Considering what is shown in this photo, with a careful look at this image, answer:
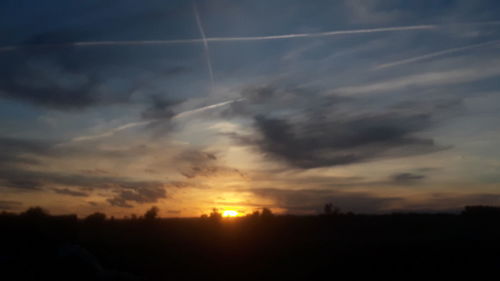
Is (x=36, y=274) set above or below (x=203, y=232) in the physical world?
below

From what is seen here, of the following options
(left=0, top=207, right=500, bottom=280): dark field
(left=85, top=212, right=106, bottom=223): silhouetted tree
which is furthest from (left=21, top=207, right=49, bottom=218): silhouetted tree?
(left=85, top=212, right=106, bottom=223): silhouetted tree

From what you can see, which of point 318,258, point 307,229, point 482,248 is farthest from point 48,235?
point 482,248

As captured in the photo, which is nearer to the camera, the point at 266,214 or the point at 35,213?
the point at 35,213

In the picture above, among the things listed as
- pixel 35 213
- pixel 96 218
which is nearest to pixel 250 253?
pixel 35 213

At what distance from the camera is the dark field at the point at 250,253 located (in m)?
27.4

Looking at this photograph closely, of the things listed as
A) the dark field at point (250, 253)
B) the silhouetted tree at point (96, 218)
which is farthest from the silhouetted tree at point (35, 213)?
the silhouetted tree at point (96, 218)

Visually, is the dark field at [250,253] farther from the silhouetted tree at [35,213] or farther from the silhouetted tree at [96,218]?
the silhouetted tree at [96,218]

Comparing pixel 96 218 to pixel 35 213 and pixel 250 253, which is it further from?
pixel 250 253

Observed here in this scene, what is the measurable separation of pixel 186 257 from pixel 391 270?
12.9 metres

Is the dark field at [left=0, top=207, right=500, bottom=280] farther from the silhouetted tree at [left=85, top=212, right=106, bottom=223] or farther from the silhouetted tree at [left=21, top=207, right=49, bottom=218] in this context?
the silhouetted tree at [left=85, top=212, right=106, bottom=223]

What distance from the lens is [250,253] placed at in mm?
34281

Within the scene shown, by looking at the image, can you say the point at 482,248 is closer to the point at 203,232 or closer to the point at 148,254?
the point at 148,254

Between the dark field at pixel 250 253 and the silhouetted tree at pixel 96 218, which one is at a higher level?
the silhouetted tree at pixel 96 218

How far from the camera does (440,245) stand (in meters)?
32.6
